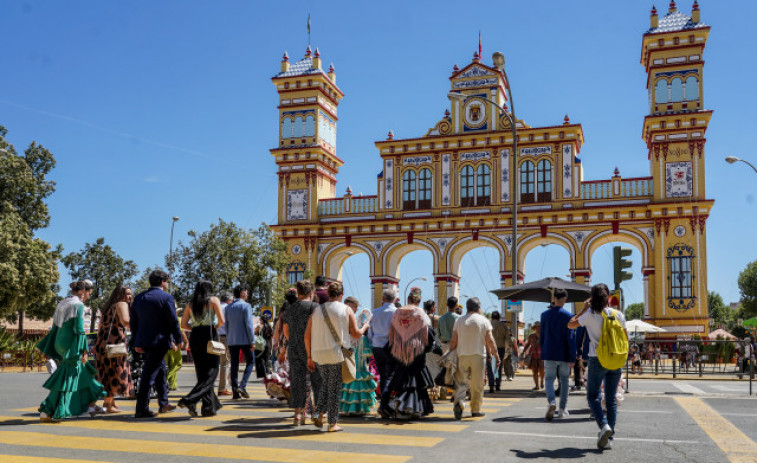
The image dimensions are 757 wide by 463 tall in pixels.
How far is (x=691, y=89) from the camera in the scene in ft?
124

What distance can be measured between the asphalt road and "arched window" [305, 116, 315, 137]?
32.8 metres

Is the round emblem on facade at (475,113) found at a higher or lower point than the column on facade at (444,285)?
higher

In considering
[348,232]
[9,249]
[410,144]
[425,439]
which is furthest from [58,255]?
[425,439]

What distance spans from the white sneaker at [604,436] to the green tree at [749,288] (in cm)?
7149

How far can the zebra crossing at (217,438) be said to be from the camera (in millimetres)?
7375

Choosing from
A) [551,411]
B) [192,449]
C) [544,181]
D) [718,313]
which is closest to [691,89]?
[544,181]

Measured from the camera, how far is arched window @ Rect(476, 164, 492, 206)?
134ft

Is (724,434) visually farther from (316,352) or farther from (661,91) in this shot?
(661,91)

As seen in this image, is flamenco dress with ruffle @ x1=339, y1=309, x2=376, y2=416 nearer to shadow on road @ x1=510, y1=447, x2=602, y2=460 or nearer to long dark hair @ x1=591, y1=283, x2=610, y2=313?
shadow on road @ x1=510, y1=447, x2=602, y2=460

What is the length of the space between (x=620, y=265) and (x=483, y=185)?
24518 mm

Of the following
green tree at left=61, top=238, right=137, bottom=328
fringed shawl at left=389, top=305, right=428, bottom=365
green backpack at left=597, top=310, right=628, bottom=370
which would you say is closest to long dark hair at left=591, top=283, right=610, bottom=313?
green backpack at left=597, top=310, right=628, bottom=370

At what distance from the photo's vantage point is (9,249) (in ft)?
111

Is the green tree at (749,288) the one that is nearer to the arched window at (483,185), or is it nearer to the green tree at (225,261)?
the arched window at (483,185)

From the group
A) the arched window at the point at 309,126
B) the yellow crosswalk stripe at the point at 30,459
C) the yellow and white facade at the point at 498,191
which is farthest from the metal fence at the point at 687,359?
the arched window at the point at 309,126
